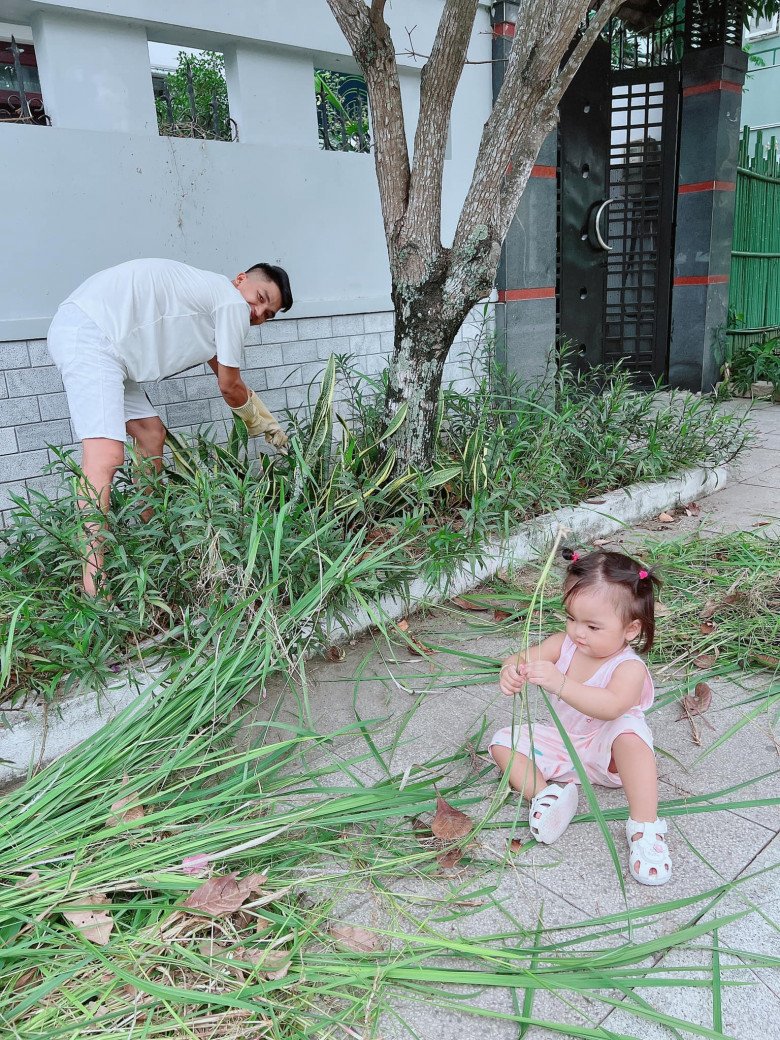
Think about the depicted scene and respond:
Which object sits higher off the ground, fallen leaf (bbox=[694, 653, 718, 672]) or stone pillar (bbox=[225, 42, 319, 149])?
stone pillar (bbox=[225, 42, 319, 149])

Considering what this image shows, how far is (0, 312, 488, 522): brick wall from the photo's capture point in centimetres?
351

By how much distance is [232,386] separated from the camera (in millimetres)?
3109

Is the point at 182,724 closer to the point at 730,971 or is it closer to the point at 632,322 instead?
the point at 730,971

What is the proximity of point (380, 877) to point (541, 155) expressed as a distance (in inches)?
204

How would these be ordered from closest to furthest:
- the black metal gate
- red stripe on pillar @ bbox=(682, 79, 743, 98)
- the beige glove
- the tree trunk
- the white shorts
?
the white shorts, the beige glove, the tree trunk, the black metal gate, red stripe on pillar @ bbox=(682, 79, 743, 98)

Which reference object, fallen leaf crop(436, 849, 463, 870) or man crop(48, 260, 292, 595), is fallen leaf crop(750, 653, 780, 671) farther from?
man crop(48, 260, 292, 595)

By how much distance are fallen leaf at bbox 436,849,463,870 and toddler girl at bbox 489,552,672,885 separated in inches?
7.7

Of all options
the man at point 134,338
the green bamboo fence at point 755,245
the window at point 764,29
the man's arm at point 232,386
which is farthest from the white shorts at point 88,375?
the window at point 764,29

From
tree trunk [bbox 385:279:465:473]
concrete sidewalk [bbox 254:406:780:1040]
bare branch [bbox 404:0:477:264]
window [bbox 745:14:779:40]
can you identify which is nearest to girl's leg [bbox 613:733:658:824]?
concrete sidewalk [bbox 254:406:780:1040]

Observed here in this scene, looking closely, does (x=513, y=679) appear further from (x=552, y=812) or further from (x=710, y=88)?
(x=710, y=88)

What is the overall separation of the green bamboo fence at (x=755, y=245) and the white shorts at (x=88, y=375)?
6414mm

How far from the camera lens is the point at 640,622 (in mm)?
1844

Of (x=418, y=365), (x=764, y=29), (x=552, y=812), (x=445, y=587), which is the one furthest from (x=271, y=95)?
(x=764, y=29)

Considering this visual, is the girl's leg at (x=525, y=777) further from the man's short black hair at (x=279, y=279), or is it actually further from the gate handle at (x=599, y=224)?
the gate handle at (x=599, y=224)
